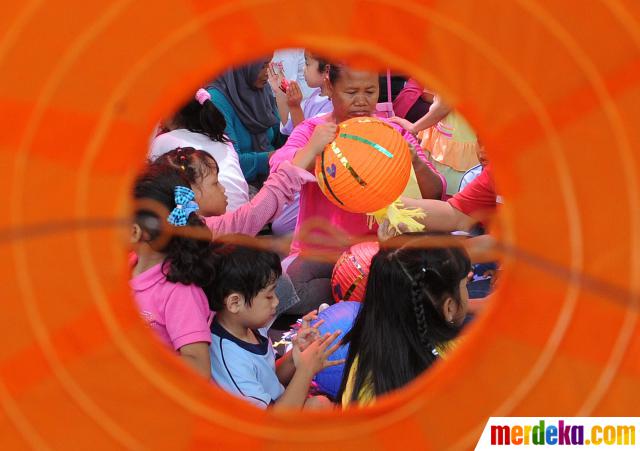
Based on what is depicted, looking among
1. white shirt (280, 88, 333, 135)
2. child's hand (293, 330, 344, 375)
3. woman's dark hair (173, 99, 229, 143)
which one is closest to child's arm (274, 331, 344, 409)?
child's hand (293, 330, 344, 375)

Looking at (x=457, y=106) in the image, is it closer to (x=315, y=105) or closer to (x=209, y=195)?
(x=209, y=195)

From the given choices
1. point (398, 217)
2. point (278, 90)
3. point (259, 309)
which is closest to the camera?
point (259, 309)

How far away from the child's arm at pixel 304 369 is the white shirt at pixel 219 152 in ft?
1.74

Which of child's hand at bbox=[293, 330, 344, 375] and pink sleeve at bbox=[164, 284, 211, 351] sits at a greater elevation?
pink sleeve at bbox=[164, 284, 211, 351]

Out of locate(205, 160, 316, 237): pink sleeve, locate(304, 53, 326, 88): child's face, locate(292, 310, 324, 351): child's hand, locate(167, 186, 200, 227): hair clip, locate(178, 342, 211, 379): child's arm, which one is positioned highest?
locate(304, 53, 326, 88): child's face

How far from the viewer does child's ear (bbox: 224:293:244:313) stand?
5.02 feet

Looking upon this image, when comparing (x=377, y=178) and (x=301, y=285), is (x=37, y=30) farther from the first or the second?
(x=301, y=285)

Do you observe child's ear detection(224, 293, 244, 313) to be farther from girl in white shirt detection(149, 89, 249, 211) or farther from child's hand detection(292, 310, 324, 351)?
girl in white shirt detection(149, 89, 249, 211)

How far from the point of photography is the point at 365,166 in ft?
4.85

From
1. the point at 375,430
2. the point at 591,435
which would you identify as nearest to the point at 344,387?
the point at 375,430

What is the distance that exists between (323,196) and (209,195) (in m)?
0.28

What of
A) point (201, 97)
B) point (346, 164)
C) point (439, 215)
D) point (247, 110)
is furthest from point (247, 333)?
point (247, 110)

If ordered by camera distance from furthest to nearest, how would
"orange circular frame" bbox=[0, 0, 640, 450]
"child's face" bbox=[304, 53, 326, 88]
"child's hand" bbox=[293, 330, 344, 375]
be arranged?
"child's face" bbox=[304, 53, 326, 88] → "child's hand" bbox=[293, 330, 344, 375] → "orange circular frame" bbox=[0, 0, 640, 450]

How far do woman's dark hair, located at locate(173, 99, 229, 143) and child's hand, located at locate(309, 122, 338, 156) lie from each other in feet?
1.51
